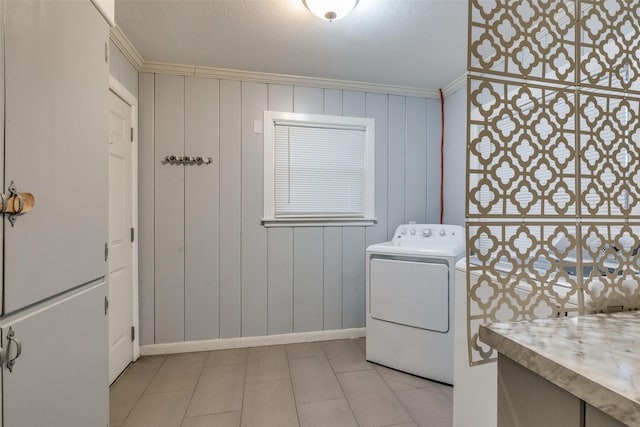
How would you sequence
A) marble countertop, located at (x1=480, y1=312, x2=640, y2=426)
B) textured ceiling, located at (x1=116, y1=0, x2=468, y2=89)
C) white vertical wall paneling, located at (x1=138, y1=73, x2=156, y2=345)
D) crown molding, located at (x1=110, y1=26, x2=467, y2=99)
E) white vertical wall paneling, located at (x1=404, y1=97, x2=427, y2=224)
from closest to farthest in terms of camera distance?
1. marble countertop, located at (x1=480, y1=312, x2=640, y2=426)
2. textured ceiling, located at (x1=116, y1=0, x2=468, y2=89)
3. crown molding, located at (x1=110, y1=26, x2=467, y2=99)
4. white vertical wall paneling, located at (x1=138, y1=73, x2=156, y2=345)
5. white vertical wall paneling, located at (x1=404, y1=97, x2=427, y2=224)

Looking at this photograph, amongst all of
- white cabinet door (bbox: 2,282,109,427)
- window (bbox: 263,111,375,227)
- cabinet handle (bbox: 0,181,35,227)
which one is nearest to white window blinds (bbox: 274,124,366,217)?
window (bbox: 263,111,375,227)

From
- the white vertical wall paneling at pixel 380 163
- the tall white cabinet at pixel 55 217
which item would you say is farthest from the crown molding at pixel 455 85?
the tall white cabinet at pixel 55 217

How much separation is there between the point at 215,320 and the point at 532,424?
2.56 m

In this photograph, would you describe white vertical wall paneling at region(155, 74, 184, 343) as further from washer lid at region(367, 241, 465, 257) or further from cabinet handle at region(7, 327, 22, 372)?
cabinet handle at region(7, 327, 22, 372)

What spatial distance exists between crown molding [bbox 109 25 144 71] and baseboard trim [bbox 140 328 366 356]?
234 cm

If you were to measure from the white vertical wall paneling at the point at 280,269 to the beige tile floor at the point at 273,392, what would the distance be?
0.29 meters

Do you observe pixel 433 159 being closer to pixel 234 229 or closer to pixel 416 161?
pixel 416 161

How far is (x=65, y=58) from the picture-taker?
1.04m

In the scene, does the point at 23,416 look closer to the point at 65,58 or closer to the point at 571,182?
the point at 65,58

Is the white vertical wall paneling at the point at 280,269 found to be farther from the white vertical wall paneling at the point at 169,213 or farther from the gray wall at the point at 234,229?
the white vertical wall paneling at the point at 169,213

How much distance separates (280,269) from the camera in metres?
2.82

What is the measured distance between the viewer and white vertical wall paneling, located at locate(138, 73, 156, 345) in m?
2.55

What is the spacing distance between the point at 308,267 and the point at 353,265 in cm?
45

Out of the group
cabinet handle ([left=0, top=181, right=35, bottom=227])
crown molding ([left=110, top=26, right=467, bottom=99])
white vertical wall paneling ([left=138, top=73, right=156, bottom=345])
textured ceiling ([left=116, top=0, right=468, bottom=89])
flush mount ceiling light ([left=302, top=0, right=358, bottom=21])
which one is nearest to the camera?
cabinet handle ([left=0, top=181, right=35, bottom=227])
